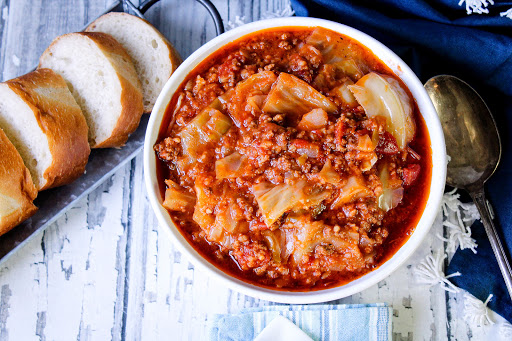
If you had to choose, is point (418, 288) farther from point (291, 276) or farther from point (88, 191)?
point (88, 191)

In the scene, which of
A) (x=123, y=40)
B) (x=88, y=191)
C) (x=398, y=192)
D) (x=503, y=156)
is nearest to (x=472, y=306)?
(x=503, y=156)

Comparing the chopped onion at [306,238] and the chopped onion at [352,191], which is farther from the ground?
the chopped onion at [352,191]

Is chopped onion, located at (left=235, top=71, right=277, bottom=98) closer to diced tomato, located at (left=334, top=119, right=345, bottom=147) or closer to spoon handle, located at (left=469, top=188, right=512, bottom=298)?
diced tomato, located at (left=334, top=119, right=345, bottom=147)

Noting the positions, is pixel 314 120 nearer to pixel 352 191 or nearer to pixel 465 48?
pixel 352 191

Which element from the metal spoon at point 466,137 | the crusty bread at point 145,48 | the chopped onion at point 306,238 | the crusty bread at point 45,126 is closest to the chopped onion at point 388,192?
the chopped onion at point 306,238

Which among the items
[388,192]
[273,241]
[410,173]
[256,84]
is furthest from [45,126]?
[410,173]

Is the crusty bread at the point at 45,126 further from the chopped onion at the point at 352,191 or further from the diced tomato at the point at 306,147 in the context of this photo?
the chopped onion at the point at 352,191
